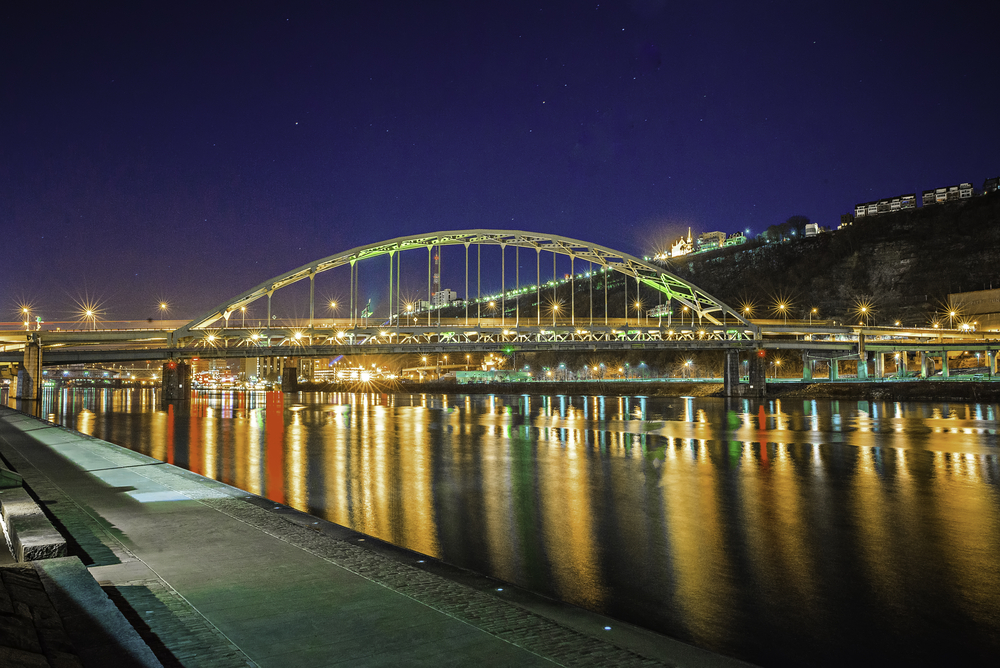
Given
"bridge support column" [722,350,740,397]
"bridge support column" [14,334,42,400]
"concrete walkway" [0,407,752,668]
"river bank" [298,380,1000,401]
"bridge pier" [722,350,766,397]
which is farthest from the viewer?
"bridge support column" [722,350,740,397]

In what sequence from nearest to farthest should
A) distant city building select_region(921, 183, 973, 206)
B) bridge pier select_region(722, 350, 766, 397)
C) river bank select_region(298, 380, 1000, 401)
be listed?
river bank select_region(298, 380, 1000, 401), bridge pier select_region(722, 350, 766, 397), distant city building select_region(921, 183, 973, 206)

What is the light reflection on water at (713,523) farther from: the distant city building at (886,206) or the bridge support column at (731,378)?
the distant city building at (886,206)

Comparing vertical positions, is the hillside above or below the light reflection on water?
above

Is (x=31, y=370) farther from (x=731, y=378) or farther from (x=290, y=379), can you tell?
(x=731, y=378)

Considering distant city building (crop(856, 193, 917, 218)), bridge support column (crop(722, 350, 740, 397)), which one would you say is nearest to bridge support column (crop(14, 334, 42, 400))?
bridge support column (crop(722, 350, 740, 397))

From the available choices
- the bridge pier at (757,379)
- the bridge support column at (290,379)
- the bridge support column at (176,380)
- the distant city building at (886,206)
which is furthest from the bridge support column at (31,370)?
the distant city building at (886,206)

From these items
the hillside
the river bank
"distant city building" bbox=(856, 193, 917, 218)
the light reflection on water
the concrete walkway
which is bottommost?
the river bank

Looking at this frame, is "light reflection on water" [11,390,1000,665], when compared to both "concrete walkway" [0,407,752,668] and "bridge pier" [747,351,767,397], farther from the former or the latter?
"bridge pier" [747,351,767,397]

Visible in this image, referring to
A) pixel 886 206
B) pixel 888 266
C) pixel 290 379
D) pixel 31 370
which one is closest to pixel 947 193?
pixel 886 206

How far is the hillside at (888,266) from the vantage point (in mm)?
123188

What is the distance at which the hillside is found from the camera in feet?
404

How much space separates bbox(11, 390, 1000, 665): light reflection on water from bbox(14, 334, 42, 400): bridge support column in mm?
67078

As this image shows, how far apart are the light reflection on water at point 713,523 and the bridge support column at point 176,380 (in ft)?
210

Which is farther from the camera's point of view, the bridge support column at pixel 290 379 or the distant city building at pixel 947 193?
the distant city building at pixel 947 193
